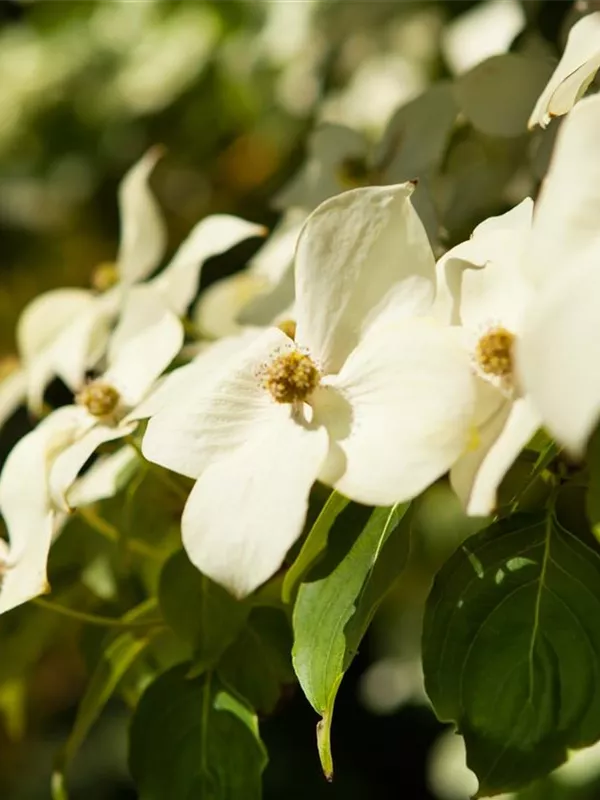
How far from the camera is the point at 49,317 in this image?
0.66 m

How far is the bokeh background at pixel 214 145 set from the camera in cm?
98

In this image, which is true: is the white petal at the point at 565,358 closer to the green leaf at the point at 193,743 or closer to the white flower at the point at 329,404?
the white flower at the point at 329,404

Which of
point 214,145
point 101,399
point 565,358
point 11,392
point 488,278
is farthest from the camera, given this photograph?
point 214,145

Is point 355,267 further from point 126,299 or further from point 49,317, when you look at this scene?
point 49,317

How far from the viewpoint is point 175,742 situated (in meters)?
0.45

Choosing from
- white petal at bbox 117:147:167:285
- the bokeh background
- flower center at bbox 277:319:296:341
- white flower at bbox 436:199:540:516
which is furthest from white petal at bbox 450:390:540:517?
the bokeh background

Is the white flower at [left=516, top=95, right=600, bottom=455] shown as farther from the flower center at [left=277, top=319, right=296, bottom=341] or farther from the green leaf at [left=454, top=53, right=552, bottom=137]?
the green leaf at [left=454, top=53, right=552, bottom=137]

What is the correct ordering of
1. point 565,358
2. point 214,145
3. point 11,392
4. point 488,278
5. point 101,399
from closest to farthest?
point 565,358 → point 488,278 → point 101,399 → point 11,392 → point 214,145

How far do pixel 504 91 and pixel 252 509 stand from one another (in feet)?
0.96

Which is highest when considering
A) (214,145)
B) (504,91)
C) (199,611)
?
(504,91)

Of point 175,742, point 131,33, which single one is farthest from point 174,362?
point 131,33

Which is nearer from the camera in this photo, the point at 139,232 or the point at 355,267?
the point at 355,267

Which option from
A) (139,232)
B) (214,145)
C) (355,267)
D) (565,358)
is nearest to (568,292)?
(565,358)

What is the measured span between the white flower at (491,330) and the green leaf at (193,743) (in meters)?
0.15
